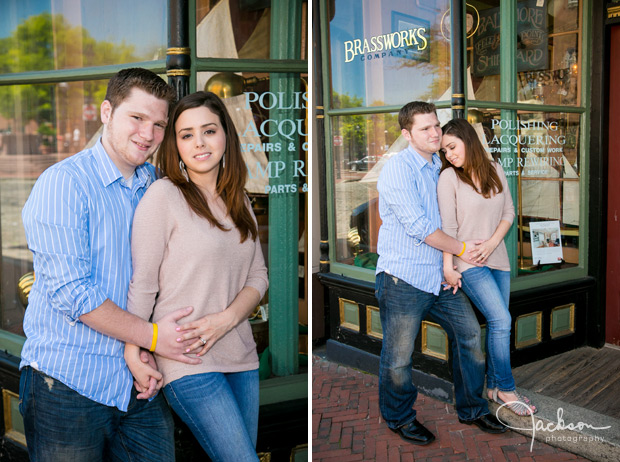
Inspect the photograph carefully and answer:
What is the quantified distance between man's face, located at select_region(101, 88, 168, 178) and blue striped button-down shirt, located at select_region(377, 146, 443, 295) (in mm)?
1618

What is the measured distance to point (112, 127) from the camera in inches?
78.1

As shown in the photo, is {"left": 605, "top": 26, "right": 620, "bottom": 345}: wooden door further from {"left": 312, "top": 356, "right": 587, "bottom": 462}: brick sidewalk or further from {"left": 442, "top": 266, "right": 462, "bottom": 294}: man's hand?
{"left": 442, "top": 266, "right": 462, "bottom": 294}: man's hand

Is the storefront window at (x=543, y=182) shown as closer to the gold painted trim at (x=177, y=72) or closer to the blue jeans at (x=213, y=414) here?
the gold painted trim at (x=177, y=72)

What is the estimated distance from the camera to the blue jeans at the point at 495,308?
349cm

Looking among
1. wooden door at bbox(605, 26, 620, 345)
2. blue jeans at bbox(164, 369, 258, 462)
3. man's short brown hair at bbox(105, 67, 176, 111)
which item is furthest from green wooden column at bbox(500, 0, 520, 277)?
blue jeans at bbox(164, 369, 258, 462)

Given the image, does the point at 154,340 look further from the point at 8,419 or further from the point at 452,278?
the point at 8,419

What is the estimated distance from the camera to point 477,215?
3441 mm

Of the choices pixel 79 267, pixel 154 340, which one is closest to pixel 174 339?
pixel 154 340

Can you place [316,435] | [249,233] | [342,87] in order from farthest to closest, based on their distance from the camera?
[342,87], [316,435], [249,233]

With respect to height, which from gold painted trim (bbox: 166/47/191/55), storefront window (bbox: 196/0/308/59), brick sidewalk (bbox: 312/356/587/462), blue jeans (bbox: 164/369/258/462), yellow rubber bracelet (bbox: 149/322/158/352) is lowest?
brick sidewalk (bbox: 312/356/587/462)

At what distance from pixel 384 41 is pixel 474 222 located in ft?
5.96

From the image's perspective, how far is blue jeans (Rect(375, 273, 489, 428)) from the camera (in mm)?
3395

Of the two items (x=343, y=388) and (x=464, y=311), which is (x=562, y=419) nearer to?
(x=464, y=311)

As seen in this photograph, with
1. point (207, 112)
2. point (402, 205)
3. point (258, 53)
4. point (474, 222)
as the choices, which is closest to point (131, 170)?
point (207, 112)
